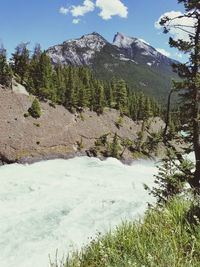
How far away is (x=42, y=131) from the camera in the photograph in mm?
68312

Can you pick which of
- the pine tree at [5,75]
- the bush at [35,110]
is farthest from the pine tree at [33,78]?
the bush at [35,110]

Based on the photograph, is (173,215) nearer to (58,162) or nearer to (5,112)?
(58,162)

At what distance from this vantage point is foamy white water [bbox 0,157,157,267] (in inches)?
795

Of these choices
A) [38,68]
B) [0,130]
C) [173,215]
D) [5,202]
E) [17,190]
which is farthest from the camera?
[38,68]

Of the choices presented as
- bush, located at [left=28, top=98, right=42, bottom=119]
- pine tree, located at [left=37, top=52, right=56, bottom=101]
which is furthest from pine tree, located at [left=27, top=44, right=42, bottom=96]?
bush, located at [left=28, top=98, right=42, bottom=119]

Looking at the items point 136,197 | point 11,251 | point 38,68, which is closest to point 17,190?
point 136,197

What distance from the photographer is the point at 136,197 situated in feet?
109

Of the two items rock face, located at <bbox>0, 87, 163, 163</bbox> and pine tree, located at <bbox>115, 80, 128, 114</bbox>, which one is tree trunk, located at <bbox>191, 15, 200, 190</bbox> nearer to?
rock face, located at <bbox>0, 87, 163, 163</bbox>

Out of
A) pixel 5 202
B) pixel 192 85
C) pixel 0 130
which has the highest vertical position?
pixel 192 85

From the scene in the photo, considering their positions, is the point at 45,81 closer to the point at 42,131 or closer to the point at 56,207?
the point at 42,131

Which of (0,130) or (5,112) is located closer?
(0,130)

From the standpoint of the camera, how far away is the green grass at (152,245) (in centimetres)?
555

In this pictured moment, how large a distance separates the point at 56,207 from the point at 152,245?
951 inches

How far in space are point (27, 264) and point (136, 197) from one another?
17372 millimetres
